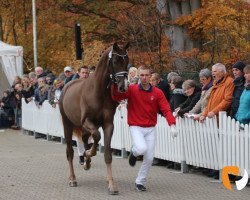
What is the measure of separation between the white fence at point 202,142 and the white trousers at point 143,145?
135cm

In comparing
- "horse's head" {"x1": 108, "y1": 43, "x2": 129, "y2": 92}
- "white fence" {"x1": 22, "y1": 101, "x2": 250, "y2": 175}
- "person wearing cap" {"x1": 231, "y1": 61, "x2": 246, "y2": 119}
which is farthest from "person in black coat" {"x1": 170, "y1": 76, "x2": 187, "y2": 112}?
"horse's head" {"x1": 108, "y1": 43, "x2": 129, "y2": 92}

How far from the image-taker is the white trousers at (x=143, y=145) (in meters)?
11.5

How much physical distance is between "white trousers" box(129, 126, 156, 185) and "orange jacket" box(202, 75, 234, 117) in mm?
1541

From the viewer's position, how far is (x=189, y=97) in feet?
46.1

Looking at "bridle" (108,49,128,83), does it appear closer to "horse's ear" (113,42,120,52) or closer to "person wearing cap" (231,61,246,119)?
"horse's ear" (113,42,120,52)

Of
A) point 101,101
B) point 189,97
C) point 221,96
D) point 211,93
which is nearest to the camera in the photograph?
point 101,101

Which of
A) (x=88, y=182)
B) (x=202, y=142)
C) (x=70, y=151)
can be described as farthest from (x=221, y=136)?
(x=70, y=151)

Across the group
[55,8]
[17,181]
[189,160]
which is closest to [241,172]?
[189,160]

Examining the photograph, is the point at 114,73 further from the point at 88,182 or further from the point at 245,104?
the point at 88,182

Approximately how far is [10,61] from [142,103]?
1935 cm

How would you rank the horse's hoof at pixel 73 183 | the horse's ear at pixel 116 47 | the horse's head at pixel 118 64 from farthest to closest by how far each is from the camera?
the horse's hoof at pixel 73 183 < the horse's ear at pixel 116 47 < the horse's head at pixel 118 64

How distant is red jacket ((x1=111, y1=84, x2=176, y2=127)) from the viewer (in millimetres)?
11680

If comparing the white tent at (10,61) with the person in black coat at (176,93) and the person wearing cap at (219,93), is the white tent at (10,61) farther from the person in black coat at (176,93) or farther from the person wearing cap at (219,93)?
the person wearing cap at (219,93)

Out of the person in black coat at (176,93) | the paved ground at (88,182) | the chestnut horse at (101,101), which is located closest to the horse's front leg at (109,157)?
the chestnut horse at (101,101)
